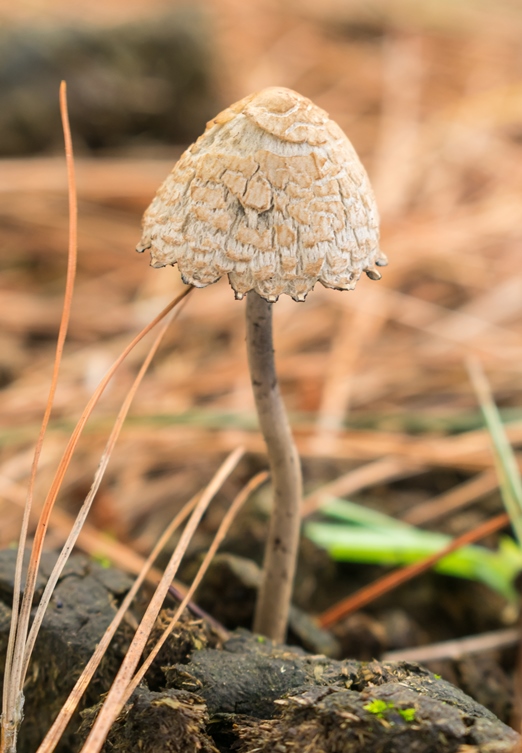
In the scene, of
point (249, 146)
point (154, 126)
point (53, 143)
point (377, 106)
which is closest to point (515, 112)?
point (377, 106)

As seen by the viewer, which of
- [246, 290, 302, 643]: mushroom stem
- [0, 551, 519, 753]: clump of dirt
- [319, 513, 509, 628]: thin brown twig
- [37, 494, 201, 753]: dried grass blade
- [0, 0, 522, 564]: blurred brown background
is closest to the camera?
[0, 551, 519, 753]: clump of dirt

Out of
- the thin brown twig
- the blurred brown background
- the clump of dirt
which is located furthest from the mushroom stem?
the blurred brown background

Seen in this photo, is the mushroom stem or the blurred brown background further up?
the blurred brown background

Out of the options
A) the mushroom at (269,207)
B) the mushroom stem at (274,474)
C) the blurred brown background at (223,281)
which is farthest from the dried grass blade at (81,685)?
the blurred brown background at (223,281)

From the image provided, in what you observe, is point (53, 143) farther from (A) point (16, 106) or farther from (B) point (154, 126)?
(B) point (154, 126)

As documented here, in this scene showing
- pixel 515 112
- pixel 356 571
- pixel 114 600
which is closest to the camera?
pixel 114 600

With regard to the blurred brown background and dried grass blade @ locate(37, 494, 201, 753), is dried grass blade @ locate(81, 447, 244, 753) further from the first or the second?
the blurred brown background

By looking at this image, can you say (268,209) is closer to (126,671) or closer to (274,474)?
(274,474)
